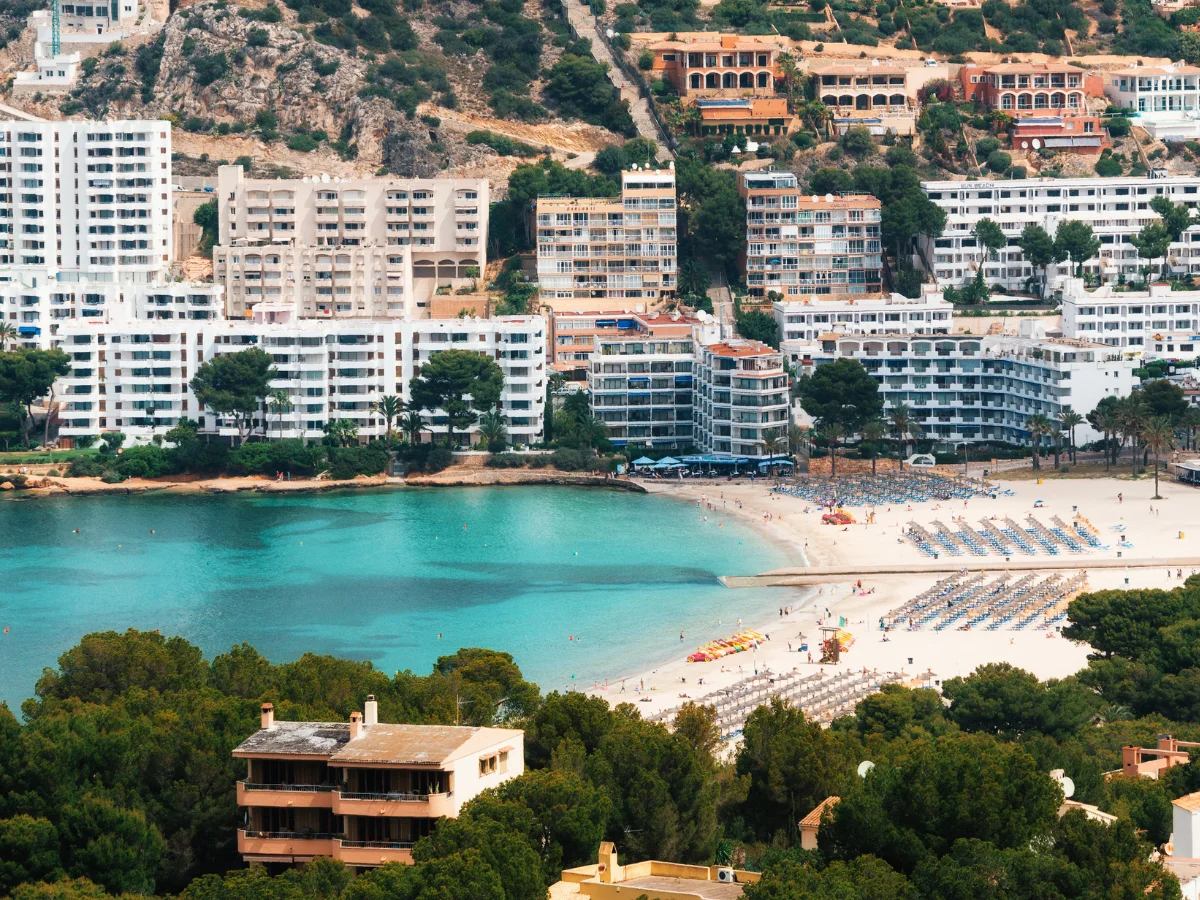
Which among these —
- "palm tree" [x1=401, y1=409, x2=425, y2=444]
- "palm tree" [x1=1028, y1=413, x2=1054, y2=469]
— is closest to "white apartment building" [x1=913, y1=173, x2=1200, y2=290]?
"palm tree" [x1=1028, y1=413, x2=1054, y2=469]

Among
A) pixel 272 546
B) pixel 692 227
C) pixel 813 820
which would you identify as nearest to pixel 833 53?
pixel 692 227

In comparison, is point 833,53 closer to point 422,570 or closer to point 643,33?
point 643,33

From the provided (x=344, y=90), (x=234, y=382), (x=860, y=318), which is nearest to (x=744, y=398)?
(x=860, y=318)

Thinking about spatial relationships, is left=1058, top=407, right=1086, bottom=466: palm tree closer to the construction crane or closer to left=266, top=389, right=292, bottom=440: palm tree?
left=266, top=389, right=292, bottom=440: palm tree

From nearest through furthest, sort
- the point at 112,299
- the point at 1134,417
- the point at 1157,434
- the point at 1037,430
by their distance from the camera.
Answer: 1. the point at 1157,434
2. the point at 1134,417
3. the point at 1037,430
4. the point at 112,299

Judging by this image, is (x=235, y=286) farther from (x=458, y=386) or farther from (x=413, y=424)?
(x=458, y=386)

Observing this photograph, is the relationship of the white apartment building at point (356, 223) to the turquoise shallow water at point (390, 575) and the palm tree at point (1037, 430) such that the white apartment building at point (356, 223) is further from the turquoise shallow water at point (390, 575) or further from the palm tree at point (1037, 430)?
the palm tree at point (1037, 430)
